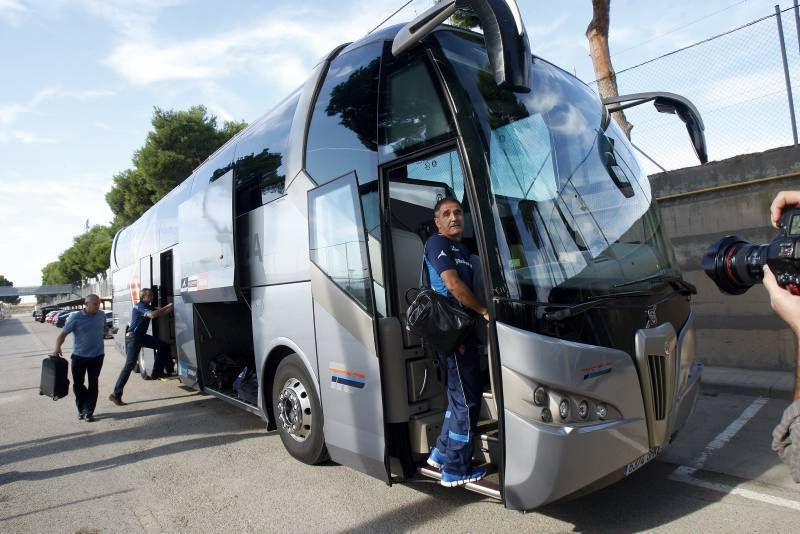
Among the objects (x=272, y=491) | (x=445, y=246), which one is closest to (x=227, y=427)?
(x=272, y=491)

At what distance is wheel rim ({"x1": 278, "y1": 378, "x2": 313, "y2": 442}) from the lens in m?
4.70

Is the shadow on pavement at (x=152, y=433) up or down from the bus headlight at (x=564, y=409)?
down

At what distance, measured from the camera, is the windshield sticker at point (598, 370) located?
297 centimetres

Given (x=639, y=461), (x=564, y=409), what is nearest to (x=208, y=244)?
(x=564, y=409)

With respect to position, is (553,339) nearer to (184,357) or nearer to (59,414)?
(184,357)

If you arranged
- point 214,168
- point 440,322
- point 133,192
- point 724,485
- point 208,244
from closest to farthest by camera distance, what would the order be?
point 440,322 → point 724,485 → point 208,244 → point 214,168 → point 133,192

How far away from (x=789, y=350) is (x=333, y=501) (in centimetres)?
633

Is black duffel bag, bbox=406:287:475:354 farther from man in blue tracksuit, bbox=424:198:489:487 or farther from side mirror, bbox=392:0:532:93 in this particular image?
side mirror, bbox=392:0:532:93

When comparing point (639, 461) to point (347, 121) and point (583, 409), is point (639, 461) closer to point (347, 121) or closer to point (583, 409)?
point (583, 409)

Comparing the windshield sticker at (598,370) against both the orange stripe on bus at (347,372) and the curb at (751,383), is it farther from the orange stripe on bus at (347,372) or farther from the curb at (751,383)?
the curb at (751,383)

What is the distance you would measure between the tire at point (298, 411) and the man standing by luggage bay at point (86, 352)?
3.91m

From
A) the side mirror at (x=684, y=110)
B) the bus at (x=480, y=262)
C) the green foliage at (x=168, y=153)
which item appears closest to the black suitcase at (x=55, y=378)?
the bus at (x=480, y=262)

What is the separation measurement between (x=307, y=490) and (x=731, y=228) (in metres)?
6.75

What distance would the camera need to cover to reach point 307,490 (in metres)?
4.36
